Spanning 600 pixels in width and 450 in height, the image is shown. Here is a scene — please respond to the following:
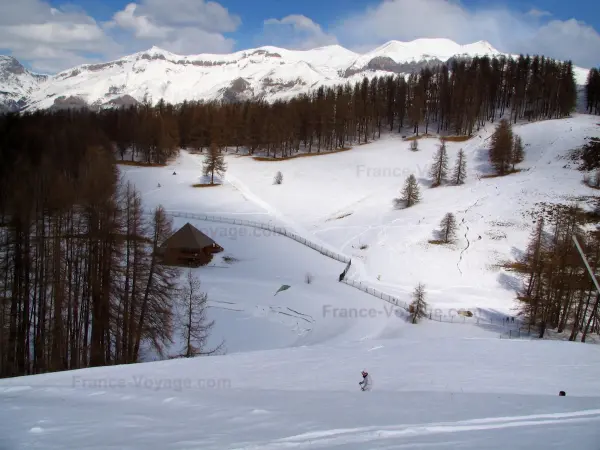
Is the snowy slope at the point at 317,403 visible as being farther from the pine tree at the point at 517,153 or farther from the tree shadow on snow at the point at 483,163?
the pine tree at the point at 517,153

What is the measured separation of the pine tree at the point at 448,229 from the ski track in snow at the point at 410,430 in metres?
34.3

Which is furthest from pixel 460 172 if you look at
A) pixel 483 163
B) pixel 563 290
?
pixel 563 290

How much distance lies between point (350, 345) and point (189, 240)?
23.7 meters

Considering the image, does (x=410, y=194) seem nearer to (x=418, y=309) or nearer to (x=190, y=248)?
(x=418, y=309)

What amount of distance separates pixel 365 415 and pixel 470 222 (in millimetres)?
41055

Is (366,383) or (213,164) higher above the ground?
(213,164)

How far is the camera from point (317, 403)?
10.1 metres

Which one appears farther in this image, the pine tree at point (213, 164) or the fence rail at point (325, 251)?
the pine tree at point (213, 164)

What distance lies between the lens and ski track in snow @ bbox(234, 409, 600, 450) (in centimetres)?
719

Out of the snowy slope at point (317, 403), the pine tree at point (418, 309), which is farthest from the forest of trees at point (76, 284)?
the pine tree at point (418, 309)

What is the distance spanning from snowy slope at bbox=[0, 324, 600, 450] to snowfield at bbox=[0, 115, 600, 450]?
0.07 meters

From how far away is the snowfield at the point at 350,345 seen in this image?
7801mm

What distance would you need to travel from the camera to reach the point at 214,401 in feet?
33.8

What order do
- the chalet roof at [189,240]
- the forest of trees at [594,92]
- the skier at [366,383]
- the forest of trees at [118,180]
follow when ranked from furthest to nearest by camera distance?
1. the forest of trees at [594,92]
2. the chalet roof at [189,240]
3. the forest of trees at [118,180]
4. the skier at [366,383]
